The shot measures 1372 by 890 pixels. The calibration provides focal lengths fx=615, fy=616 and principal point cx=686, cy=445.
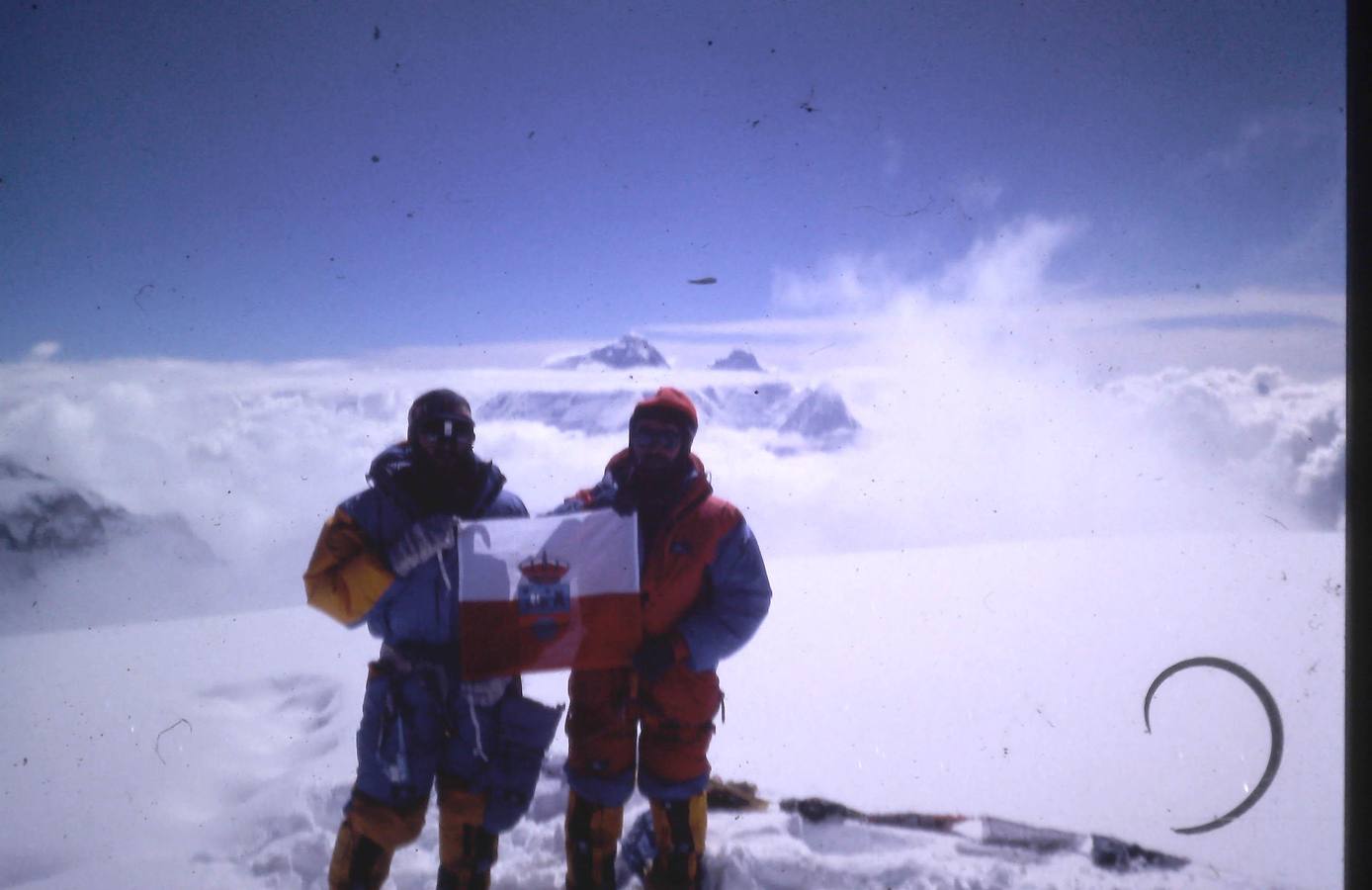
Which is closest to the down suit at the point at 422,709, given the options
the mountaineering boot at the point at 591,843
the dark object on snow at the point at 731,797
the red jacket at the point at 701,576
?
the mountaineering boot at the point at 591,843

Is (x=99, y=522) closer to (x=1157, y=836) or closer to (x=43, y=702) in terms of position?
(x=43, y=702)

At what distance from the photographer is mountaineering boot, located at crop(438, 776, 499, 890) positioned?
2.45 m

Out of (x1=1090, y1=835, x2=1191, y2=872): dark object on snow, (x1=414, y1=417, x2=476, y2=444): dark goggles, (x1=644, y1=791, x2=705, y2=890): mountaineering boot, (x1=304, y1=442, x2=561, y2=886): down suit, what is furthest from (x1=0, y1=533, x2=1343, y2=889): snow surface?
(x1=414, y1=417, x2=476, y2=444): dark goggles

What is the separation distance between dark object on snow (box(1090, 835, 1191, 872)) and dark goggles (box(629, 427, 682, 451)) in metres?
2.71

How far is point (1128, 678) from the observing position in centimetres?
422

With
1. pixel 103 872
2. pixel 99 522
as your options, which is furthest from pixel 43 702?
pixel 99 522

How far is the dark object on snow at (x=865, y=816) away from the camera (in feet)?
10.2

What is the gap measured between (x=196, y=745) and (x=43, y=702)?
1.67 metres

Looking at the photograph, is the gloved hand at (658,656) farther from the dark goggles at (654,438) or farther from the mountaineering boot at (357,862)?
the mountaineering boot at (357,862)

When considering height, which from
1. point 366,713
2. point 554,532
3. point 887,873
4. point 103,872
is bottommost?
point 103,872

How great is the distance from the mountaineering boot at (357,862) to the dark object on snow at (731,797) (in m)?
1.55

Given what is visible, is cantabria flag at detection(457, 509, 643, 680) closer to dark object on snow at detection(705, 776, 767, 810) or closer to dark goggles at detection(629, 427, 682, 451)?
dark goggles at detection(629, 427, 682, 451)

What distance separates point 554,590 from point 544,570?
0.09m

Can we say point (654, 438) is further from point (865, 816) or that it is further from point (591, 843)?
point (865, 816)
